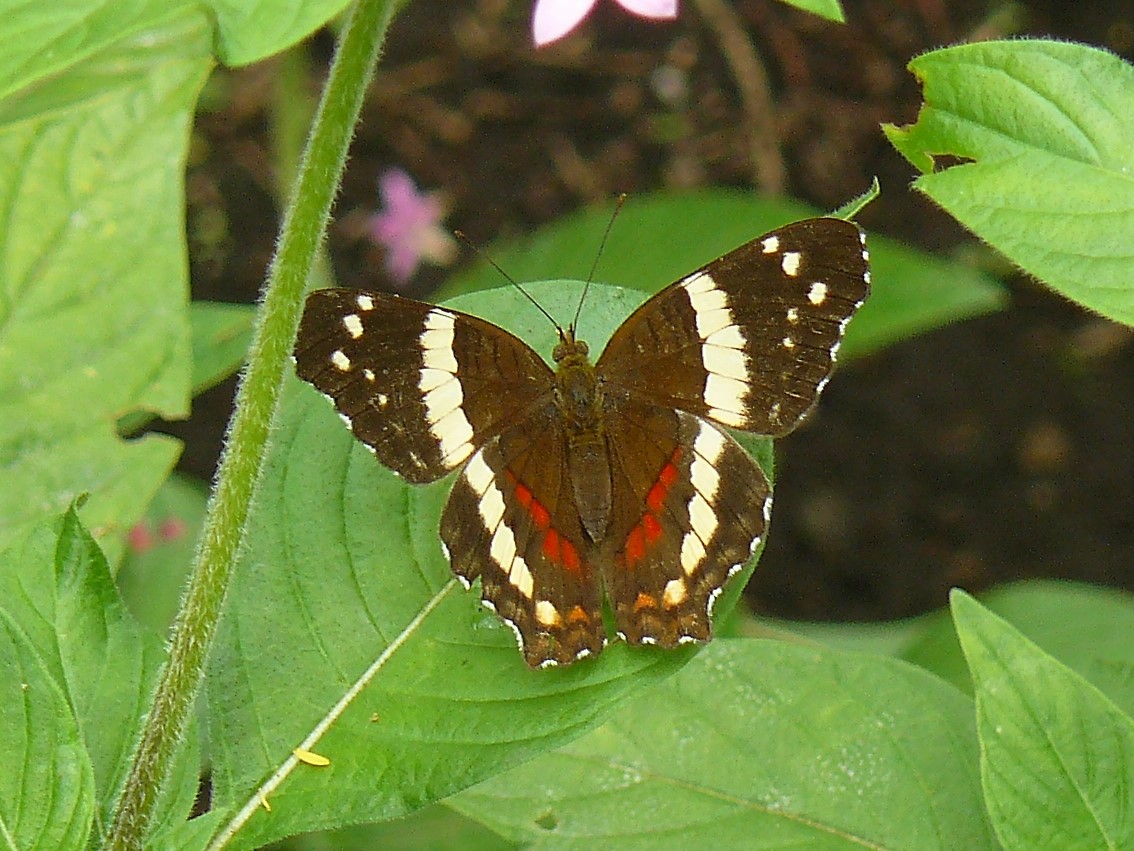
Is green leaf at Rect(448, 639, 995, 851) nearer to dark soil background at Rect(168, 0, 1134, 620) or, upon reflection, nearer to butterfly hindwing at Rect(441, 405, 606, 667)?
butterfly hindwing at Rect(441, 405, 606, 667)

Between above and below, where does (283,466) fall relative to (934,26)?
above

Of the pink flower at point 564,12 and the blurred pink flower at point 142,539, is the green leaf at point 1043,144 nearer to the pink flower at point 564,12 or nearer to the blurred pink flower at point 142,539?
the pink flower at point 564,12

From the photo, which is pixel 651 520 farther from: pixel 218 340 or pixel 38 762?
pixel 218 340

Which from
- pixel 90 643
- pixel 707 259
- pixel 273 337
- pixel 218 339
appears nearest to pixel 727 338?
pixel 273 337

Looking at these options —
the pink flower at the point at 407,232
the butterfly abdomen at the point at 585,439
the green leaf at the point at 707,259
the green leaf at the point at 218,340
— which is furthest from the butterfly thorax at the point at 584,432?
the pink flower at the point at 407,232

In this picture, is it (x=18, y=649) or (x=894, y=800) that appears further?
(x=894, y=800)

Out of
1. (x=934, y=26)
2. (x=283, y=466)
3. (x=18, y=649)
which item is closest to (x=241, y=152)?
(x=934, y=26)

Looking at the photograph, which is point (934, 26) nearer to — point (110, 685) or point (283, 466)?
point (283, 466)
